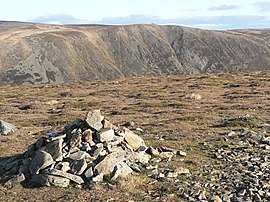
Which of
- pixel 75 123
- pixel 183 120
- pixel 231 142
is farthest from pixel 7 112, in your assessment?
pixel 231 142

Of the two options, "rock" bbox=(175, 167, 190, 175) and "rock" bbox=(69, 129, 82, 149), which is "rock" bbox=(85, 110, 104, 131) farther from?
"rock" bbox=(175, 167, 190, 175)

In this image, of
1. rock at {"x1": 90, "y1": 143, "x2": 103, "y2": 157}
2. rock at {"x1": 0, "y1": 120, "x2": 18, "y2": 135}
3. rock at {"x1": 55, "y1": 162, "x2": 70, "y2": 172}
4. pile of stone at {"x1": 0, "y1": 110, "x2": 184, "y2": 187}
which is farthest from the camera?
rock at {"x1": 0, "y1": 120, "x2": 18, "y2": 135}

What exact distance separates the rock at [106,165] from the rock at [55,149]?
2100mm

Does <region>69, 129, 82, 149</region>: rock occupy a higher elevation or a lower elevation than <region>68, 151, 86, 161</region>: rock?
higher

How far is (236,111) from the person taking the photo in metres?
40.3

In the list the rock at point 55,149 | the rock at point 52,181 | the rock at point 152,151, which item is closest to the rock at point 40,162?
the rock at point 55,149

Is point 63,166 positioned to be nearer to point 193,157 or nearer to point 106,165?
point 106,165

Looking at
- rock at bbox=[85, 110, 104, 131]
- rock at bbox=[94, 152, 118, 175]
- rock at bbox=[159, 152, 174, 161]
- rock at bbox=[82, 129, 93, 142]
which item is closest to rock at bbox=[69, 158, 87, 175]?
rock at bbox=[94, 152, 118, 175]

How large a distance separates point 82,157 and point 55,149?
1605mm

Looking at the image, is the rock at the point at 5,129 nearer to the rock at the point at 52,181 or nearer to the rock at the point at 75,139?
the rock at the point at 75,139

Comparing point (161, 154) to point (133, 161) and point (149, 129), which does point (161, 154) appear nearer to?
point (133, 161)

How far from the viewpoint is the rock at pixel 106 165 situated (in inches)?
735

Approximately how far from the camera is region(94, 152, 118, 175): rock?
18.7 m

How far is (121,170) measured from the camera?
18.9 m
